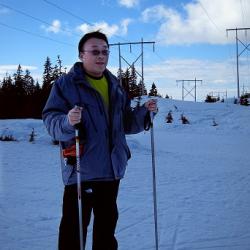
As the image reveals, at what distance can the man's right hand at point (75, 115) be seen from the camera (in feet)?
10.1

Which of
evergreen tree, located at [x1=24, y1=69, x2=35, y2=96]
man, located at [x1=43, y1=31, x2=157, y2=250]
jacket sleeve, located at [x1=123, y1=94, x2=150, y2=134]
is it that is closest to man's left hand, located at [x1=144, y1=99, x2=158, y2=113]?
jacket sleeve, located at [x1=123, y1=94, x2=150, y2=134]

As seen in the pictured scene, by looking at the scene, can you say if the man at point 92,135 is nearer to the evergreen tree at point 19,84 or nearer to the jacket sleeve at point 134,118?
the jacket sleeve at point 134,118

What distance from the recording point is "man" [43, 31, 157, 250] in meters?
3.39

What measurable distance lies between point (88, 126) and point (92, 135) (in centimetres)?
8

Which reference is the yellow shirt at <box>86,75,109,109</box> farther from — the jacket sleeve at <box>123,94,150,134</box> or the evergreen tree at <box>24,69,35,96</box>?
the evergreen tree at <box>24,69,35,96</box>

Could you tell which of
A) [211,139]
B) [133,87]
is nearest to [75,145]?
[211,139]

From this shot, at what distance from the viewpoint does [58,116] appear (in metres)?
3.29

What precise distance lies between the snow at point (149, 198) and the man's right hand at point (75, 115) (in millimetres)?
2464

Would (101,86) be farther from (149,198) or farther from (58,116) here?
(149,198)

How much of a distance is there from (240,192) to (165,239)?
3297 mm

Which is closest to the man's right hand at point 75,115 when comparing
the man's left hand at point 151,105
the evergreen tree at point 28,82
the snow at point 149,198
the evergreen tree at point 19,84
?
the man's left hand at point 151,105

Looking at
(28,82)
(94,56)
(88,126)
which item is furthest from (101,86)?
(28,82)

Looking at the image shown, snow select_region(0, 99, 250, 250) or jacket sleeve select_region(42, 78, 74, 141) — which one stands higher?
jacket sleeve select_region(42, 78, 74, 141)

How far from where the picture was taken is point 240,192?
8086mm
